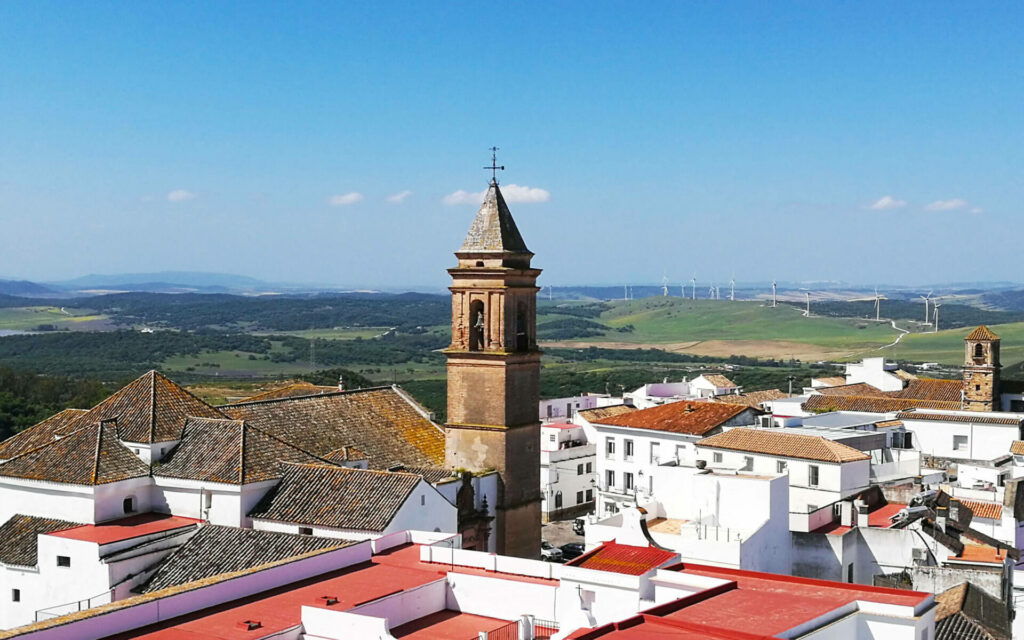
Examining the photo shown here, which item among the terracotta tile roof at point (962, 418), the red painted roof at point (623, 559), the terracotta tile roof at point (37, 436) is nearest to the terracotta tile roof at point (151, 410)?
the terracotta tile roof at point (37, 436)

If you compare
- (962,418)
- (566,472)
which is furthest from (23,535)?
(962,418)

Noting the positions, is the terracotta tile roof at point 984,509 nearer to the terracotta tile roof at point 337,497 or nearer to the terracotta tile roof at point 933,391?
the terracotta tile roof at point 337,497

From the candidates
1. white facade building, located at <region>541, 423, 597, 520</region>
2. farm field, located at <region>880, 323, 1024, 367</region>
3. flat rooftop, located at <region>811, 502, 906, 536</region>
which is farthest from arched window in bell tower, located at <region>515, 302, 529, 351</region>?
farm field, located at <region>880, 323, 1024, 367</region>

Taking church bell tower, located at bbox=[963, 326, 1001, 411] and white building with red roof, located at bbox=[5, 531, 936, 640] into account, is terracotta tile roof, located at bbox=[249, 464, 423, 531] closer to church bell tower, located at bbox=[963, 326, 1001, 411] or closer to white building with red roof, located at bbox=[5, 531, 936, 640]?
white building with red roof, located at bbox=[5, 531, 936, 640]

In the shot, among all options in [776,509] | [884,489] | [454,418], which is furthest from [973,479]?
[454,418]

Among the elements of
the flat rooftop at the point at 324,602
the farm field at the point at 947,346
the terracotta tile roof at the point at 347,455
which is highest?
the terracotta tile roof at the point at 347,455

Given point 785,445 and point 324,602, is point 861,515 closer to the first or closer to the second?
point 785,445

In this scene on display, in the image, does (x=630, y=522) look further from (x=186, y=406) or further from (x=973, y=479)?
(x=973, y=479)
